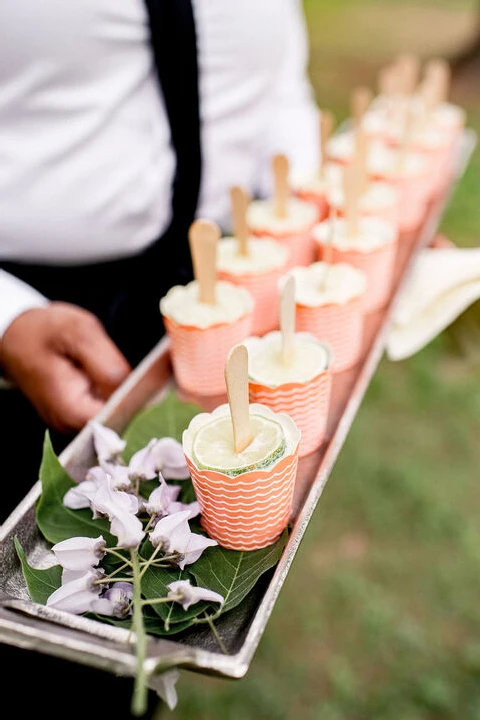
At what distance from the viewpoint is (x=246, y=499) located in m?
0.78

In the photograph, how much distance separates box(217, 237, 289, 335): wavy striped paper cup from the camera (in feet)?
4.07

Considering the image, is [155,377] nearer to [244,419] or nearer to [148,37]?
[244,419]

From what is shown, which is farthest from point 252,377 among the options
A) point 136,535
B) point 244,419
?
point 136,535

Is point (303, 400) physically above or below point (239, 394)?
below

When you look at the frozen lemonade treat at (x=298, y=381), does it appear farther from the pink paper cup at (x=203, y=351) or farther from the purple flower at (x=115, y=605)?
the purple flower at (x=115, y=605)

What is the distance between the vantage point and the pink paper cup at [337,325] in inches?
45.0

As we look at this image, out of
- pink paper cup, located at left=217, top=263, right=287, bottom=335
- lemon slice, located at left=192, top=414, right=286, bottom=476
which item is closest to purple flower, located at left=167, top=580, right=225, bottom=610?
lemon slice, located at left=192, top=414, right=286, bottom=476

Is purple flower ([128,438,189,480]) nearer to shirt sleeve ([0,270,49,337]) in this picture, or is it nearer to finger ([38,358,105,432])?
finger ([38,358,105,432])

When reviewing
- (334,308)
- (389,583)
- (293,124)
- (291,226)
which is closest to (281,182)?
(291,226)

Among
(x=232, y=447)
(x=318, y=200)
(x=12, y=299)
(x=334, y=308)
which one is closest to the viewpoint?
(x=232, y=447)

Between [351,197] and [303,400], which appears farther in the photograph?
[351,197]

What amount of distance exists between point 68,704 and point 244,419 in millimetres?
896

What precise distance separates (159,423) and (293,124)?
1.02 m

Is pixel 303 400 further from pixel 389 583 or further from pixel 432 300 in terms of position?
pixel 389 583
